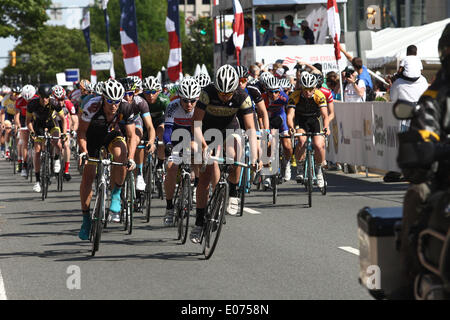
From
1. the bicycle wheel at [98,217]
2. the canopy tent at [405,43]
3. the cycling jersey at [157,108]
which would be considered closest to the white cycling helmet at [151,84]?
the cycling jersey at [157,108]

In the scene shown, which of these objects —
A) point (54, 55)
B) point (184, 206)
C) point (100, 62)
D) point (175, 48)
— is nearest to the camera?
point (184, 206)

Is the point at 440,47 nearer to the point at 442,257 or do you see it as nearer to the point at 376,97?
the point at 442,257

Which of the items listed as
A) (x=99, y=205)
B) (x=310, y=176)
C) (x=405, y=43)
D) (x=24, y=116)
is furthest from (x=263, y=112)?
(x=405, y=43)

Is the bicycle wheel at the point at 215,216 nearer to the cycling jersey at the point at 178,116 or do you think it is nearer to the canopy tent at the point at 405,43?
the cycling jersey at the point at 178,116

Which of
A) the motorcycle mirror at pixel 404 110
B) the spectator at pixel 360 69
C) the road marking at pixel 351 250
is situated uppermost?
the spectator at pixel 360 69

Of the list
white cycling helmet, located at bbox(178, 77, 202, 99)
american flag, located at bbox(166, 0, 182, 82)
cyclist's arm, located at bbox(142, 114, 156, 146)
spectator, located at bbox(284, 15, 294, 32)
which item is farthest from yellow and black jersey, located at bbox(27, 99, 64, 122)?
spectator, located at bbox(284, 15, 294, 32)

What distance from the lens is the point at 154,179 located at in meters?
17.0

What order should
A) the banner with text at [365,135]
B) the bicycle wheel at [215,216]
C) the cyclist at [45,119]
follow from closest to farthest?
1. the bicycle wheel at [215,216]
2. the banner with text at [365,135]
3. the cyclist at [45,119]

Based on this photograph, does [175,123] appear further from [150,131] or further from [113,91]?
[113,91]

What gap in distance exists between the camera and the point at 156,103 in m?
16.2

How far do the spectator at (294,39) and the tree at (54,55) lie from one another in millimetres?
119261

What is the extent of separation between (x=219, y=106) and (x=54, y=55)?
152 meters

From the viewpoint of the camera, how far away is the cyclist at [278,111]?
1705 cm
